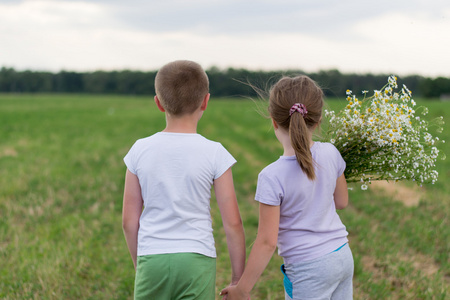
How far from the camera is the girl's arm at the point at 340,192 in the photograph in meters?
2.60

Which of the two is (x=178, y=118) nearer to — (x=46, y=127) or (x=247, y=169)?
(x=247, y=169)

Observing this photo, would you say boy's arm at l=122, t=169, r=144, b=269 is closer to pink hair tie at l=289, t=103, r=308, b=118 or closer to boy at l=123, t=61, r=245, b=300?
boy at l=123, t=61, r=245, b=300

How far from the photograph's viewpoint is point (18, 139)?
1592 centimetres

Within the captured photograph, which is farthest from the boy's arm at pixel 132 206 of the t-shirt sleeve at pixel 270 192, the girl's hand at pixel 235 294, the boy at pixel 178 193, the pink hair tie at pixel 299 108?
the pink hair tie at pixel 299 108

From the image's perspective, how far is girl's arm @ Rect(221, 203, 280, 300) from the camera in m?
2.37

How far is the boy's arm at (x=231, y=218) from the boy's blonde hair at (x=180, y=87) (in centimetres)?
44

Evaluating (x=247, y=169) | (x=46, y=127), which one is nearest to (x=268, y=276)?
(x=247, y=169)

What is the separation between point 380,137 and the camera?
2.70 m

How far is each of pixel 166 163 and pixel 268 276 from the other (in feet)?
9.61

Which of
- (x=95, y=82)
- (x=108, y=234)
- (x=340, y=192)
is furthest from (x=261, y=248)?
(x=95, y=82)

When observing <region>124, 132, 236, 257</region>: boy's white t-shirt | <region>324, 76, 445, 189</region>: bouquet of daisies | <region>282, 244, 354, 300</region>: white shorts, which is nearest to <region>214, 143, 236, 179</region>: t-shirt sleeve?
<region>124, 132, 236, 257</region>: boy's white t-shirt

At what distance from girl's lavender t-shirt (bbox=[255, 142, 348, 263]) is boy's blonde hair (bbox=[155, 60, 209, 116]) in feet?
1.84

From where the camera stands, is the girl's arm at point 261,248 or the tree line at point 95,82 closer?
the girl's arm at point 261,248

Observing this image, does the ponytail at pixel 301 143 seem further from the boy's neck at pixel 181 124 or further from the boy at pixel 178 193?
the boy's neck at pixel 181 124
